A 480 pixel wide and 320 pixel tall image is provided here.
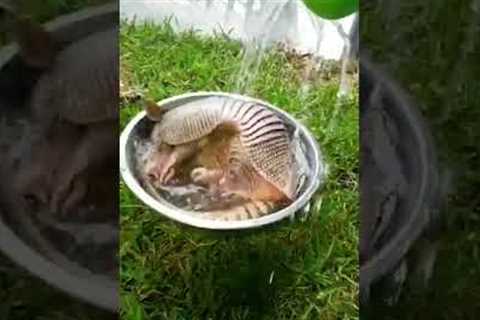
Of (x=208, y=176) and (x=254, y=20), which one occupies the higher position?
(x=254, y=20)

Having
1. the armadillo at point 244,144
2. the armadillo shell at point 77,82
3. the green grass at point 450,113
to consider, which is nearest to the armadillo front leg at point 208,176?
the armadillo at point 244,144

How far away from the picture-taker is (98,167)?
1133 mm

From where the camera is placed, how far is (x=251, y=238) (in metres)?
1.12

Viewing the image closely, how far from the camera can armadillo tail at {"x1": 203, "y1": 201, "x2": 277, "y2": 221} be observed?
111 centimetres

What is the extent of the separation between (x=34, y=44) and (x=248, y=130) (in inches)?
9.8

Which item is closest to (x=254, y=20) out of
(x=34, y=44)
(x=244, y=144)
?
(x=244, y=144)

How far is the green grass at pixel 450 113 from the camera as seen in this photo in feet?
3.85

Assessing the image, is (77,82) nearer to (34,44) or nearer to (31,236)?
(34,44)

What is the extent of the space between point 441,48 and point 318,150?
7.4 inches

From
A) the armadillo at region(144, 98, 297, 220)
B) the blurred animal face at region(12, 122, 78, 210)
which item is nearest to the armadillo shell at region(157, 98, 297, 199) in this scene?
the armadillo at region(144, 98, 297, 220)

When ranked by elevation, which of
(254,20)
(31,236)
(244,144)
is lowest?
(31,236)

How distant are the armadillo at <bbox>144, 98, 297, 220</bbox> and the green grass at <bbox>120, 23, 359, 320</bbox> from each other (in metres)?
0.02

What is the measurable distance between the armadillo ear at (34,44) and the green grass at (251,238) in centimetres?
8

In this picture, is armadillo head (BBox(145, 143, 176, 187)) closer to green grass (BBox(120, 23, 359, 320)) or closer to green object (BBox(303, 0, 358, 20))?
green grass (BBox(120, 23, 359, 320))
